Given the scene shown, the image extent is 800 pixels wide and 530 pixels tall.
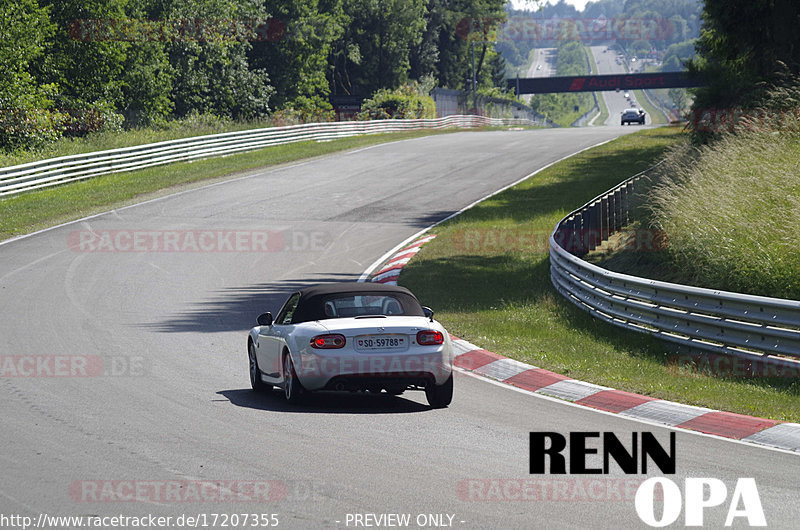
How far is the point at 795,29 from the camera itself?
23.7 meters

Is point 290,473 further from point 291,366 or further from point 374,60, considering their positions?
point 374,60

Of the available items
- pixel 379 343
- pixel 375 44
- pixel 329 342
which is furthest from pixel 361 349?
pixel 375 44

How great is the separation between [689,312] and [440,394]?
15.3 feet

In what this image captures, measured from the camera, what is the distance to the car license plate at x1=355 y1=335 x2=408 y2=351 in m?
10.2

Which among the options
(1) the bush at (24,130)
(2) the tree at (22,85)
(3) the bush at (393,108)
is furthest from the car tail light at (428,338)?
(3) the bush at (393,108)

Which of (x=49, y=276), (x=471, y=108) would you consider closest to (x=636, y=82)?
(x=471, y=108)

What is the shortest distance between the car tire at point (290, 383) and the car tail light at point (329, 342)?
361 millimetres

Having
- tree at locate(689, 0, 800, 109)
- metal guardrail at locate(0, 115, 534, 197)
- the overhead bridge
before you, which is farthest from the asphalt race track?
the overhead bridge

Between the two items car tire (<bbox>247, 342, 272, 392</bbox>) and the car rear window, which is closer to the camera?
the car rear window

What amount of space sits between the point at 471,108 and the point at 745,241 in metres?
90.1

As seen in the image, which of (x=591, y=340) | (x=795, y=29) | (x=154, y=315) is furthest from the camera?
(x=795, y=29)

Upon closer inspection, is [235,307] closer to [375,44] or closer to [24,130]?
[24,130]

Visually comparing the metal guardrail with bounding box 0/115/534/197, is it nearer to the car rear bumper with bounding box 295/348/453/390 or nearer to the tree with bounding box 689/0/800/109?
the tree with bounding box 689/0/800/109

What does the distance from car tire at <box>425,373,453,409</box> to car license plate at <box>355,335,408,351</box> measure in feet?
1.77
